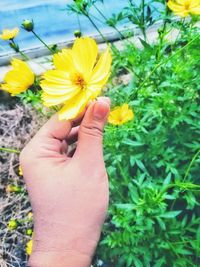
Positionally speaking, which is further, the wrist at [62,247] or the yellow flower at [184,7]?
the yellow flower at [184,7]

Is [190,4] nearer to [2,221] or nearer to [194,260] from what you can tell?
[194,260]

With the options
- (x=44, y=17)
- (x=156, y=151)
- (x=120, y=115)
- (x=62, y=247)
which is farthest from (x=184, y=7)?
(x=44, y=17)

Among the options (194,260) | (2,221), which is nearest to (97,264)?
(194,260)

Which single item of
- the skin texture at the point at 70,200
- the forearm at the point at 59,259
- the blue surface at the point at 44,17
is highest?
the blue surface at the point at 44,17

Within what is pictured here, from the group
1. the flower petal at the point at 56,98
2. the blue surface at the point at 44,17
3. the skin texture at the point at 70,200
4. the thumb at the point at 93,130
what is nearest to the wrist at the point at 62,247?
the skin texture at the point at 70,200

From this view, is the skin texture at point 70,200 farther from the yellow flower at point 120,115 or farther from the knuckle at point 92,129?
the yellow flower at point 120,115

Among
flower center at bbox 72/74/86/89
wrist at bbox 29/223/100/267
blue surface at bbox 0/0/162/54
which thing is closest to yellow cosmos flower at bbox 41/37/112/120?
flower center at bbox 72/74/86/89
